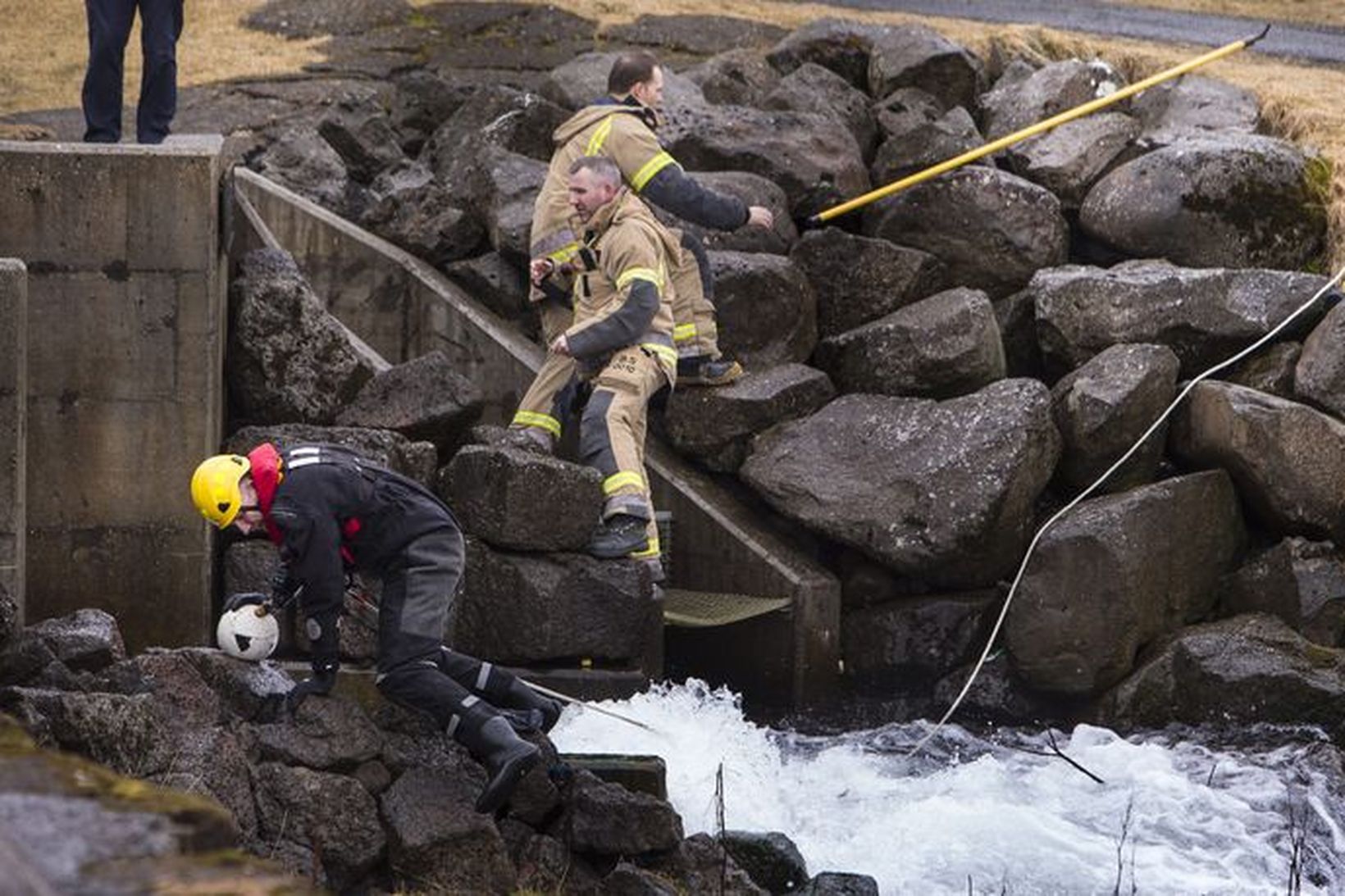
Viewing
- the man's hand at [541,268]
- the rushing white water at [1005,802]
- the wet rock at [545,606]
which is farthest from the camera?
the man's hand at [541,268]

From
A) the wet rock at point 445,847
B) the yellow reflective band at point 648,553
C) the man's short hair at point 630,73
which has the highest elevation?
the man's short hair at point 630,73

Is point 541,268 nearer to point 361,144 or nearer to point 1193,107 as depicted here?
point 361,144

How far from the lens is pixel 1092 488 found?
12992 mm

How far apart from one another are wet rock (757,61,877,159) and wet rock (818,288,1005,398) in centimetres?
225

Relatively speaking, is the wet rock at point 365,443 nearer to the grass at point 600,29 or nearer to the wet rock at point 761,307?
the wet rock at point 761,307

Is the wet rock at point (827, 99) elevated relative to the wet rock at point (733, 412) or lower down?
elevated

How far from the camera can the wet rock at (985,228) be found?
14.7m

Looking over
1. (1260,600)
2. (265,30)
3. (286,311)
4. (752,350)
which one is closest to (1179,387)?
(1260,600)

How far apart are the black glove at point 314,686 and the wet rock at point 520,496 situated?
2184 millimetres

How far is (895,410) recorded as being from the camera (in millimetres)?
13422

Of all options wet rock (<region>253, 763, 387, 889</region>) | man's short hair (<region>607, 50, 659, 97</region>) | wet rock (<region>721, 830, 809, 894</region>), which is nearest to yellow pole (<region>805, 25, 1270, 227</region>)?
man's short hair (<region>607, 50, 659, 97</region>)

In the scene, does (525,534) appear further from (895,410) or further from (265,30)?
(265,30)

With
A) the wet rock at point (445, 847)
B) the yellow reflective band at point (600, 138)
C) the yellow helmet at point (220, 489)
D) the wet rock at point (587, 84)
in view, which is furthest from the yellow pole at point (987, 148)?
the wet rock at point (445, 847)

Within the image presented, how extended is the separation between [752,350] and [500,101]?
9.64 feet
